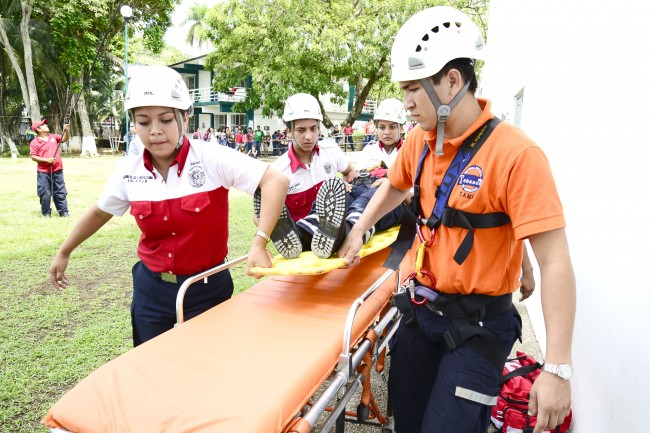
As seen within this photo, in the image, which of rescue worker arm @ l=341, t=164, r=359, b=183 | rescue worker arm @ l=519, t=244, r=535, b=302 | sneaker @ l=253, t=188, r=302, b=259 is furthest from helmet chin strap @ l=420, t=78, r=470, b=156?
rescue worker arm @ l=341, t=164, r=359, b=183

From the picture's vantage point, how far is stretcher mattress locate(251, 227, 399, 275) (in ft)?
8.88

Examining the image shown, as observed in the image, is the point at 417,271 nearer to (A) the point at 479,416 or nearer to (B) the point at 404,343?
(B) the point at 404,343

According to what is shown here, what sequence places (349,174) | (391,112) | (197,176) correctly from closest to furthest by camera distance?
(197,176) < (349,174) < (391,112)

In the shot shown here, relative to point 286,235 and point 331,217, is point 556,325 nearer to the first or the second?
point 331,217

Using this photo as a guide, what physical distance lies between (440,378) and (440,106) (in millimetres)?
1094

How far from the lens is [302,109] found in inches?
158

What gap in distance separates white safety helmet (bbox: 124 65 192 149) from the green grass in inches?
88.3

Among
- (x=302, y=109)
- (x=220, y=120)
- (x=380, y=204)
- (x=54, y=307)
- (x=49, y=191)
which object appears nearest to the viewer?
(x=380, y=204)

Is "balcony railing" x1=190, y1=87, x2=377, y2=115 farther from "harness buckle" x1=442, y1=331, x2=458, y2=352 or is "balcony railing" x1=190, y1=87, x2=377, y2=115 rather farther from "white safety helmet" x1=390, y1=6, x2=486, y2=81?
"harness buckle" x1=442, y1=331, x2=458, y2=352

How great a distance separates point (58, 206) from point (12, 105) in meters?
32.1

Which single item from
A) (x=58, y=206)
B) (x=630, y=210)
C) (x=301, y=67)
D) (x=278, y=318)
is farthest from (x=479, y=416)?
(x=301, y=67)

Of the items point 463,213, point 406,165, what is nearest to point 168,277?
point 406,165

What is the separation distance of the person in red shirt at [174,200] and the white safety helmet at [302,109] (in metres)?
1.51

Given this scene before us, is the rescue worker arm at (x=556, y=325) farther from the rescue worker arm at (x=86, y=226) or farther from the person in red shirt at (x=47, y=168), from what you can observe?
the person in red shirt at (x=47, y=168)
